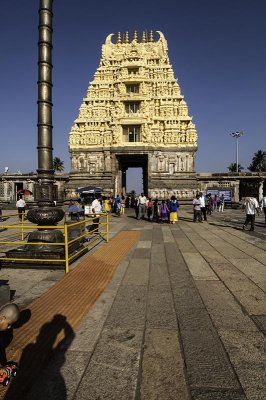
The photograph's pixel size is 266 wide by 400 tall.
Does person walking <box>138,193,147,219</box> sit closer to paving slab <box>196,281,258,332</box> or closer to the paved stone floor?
the paved stone floor

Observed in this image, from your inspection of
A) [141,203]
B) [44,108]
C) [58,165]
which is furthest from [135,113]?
[58,165]

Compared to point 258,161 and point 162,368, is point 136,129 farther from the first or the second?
point 258,161

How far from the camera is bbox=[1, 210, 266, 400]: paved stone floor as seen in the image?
2.39 meters

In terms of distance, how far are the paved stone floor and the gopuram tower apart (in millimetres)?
26619

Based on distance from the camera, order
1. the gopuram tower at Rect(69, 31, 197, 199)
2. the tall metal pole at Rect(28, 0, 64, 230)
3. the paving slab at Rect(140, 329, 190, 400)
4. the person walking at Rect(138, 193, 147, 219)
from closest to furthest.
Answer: the paving slab at Rect(140, 329, 190, 400)
the tall metal pole at Rect(28, 0, 64, 230)
the person walking at Rect(138, 193, 147, 219)
the gopuram tower at Rect(69, 31, 197, 199)

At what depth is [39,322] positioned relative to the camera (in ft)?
11.7

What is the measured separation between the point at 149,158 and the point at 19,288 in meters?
28.2

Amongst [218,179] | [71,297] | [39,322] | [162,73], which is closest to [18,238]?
[71,297]

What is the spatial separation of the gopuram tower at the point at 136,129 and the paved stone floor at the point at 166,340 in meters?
26.6

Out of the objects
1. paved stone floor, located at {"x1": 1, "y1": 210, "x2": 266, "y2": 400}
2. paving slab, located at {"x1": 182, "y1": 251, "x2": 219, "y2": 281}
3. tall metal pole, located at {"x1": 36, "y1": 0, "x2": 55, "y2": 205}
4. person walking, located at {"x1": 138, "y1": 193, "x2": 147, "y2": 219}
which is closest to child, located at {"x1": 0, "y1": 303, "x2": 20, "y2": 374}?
paved stone floor, located at {"x1": 1, "y1": 210, "x2": 266, "y2": 400}

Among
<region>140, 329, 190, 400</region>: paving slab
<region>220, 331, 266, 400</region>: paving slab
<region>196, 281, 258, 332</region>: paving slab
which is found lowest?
<region>196, 281, 258, 332</region>: paving slab

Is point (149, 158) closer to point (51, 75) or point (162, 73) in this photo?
point (162, 73)

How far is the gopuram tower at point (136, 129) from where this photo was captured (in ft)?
105

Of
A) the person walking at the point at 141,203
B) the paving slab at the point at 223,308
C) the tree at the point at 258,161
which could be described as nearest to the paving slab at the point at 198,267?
the paving slab at the point at 223,308
